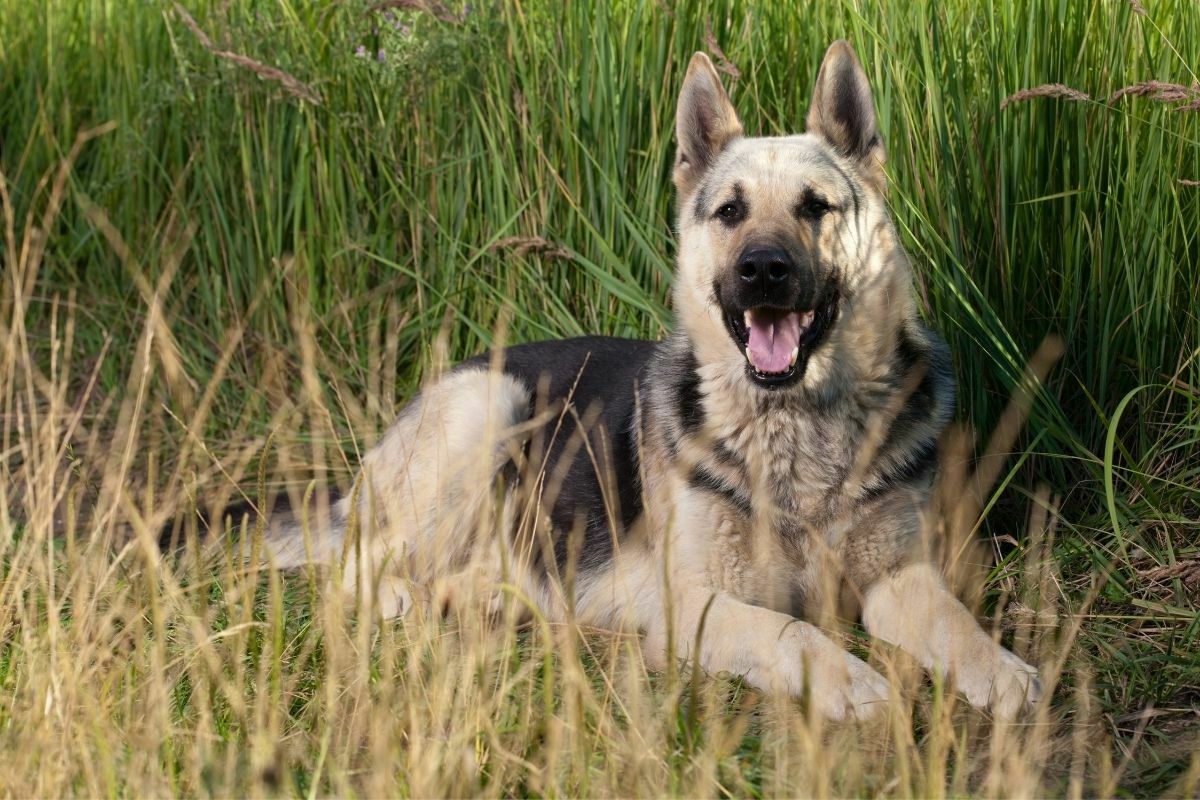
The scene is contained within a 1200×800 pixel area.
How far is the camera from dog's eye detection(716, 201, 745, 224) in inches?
146

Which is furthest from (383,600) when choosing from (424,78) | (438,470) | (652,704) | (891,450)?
(424,78)

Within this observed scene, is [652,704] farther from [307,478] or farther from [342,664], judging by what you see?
[307,478]

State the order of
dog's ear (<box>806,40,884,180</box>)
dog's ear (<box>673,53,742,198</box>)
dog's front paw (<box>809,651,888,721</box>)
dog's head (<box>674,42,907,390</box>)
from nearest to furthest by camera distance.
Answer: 1. dog's front paw (<box>809,651,888,721</box>)
2. dog's head (<box>674,42,907,390</box>)
3. dog's ear (<box>806,40,884,180</box>)
4. dog's ear (<box>673,53,742,198</box>)

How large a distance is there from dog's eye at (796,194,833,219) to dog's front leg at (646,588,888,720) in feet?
3.60

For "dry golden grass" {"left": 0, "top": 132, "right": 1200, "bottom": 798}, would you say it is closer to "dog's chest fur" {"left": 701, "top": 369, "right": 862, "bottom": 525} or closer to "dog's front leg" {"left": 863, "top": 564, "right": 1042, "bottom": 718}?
"dog's front leg" {"left": 863, "top": 564, "right": 1042, "bottom": 718}

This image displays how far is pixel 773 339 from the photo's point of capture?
138 inches

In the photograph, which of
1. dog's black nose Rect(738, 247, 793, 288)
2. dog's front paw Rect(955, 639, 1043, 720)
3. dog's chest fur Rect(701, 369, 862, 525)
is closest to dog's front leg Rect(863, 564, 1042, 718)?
dog's front paw Rect(955, 639, 1043, 720)

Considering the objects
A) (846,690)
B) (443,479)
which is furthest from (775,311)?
(443,479)

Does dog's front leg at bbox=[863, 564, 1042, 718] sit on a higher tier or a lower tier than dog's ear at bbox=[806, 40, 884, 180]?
lower

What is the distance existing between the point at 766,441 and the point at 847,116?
104 cm

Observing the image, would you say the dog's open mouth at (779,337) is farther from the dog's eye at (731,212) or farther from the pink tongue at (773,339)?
the dog's eye at (731,212)

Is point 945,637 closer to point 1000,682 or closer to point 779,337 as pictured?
point 1000,682

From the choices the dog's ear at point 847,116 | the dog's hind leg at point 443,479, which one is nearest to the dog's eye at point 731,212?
the dog's ear at point 847,116

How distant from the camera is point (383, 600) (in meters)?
3.96
